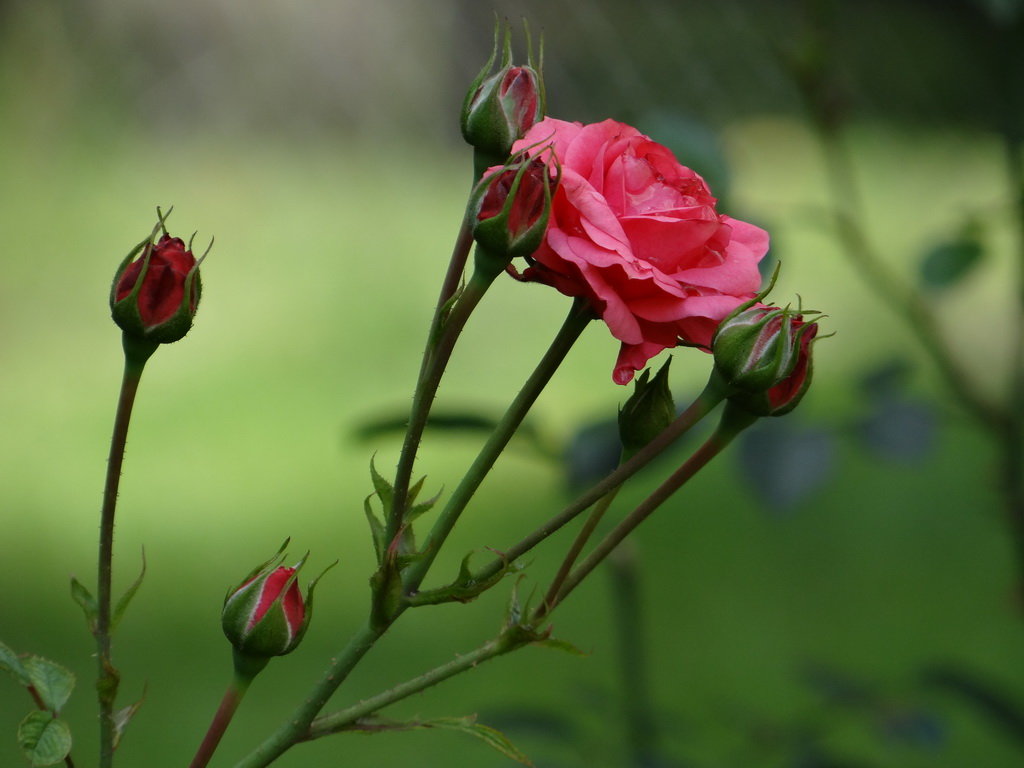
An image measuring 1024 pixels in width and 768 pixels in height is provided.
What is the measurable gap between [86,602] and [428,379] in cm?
19

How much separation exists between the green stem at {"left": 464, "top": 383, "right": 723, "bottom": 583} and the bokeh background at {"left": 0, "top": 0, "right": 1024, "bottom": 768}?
1.60 feet

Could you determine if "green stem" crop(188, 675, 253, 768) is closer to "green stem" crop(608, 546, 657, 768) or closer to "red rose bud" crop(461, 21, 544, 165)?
"red rose bud" crop(461, 21, 544, 165)

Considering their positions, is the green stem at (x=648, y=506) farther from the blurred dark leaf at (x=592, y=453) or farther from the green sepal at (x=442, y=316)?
the blurred dark leaf at (x=592, y=453)

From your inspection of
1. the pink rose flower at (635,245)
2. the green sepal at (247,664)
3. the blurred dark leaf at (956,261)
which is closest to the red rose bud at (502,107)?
the pink rose flower at (635,245)

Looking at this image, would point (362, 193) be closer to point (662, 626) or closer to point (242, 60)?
point (242, 60)

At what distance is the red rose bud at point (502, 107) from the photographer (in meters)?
0.57

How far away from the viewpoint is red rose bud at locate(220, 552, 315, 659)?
1.79 ft

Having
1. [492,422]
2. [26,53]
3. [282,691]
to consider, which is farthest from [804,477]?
[26,53]

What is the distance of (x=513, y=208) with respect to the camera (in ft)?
1.71

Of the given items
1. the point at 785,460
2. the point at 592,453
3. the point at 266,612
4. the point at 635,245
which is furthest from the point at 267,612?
the point at 785,460

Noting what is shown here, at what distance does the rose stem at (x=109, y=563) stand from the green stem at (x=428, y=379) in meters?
0.12

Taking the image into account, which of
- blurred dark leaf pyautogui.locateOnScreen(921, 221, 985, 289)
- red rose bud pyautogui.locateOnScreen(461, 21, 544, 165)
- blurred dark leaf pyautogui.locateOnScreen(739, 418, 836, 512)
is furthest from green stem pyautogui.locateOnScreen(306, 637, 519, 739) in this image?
blurred dark leaf pyautogui.locateOnScreen(921, 221, 985, 289)

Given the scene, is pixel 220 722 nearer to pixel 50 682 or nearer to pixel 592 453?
pixel 50 682

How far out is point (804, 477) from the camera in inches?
43.9
